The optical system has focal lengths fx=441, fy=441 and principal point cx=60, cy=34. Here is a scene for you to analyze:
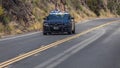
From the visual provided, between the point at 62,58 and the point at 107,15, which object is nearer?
the point at 62,58

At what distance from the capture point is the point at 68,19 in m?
32.1

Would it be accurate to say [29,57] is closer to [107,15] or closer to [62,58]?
[62,58]

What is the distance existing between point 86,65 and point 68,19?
18419 mm

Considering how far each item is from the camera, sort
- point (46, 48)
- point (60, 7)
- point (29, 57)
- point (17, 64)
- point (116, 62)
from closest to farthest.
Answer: point (17, 64) → point (116, 62) → point (29, 57) → point (46, 48) → point (60, 7)

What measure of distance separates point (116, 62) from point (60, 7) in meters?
44.2

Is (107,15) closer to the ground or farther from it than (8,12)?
closer to the ground

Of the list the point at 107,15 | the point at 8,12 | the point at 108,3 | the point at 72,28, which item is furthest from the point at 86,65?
the point at 108,3

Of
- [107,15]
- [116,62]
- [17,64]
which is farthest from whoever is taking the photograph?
[107,15]

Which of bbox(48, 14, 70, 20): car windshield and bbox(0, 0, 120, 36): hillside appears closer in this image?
bbox(48, 14, 70, 20): car windshield

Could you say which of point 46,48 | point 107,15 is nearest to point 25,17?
point 46,48

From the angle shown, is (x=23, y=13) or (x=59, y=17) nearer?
(x=59, y=17)

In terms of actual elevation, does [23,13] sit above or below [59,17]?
below

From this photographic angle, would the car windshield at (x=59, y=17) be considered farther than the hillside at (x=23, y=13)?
No

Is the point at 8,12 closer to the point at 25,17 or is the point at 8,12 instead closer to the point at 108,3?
the point at 25,17
